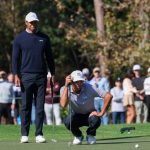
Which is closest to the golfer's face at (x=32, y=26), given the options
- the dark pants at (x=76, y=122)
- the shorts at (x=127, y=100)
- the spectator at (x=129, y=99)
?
the dark pants at (x=76, y=122)

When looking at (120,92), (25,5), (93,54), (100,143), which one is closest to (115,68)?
(93,54)

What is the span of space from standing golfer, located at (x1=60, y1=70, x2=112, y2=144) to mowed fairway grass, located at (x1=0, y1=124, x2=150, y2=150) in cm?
27

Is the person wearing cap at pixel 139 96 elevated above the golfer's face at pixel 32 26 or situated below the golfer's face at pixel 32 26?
below

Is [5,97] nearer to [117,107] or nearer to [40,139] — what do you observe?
[117,107]

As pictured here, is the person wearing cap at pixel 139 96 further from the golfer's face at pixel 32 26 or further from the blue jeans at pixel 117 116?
the golfer's face at pixel 32 26

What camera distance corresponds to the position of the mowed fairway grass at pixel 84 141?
43.3ft

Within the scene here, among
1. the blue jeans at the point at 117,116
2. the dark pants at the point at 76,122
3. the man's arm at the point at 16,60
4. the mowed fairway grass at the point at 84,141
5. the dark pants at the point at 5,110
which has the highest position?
the man's arm at the point at 16,60

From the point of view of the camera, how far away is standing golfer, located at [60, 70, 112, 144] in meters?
14.0

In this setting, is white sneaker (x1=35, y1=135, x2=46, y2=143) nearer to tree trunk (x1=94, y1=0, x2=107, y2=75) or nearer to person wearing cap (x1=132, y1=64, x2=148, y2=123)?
person wearing cap (x1=132, y1=64, x2=148, y2=123)

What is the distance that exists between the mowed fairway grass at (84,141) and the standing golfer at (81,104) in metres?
0.27

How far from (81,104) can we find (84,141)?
849 mm

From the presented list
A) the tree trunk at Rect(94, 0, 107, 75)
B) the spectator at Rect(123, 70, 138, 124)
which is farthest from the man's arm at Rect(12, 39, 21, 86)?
the tree trunk at Rect(94, 0, 107, 75)

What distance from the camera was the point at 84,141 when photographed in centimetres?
1475

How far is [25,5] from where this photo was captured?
45.9 meters
